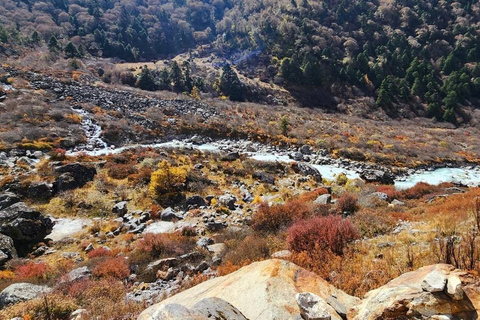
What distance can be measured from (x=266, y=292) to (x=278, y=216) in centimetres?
712

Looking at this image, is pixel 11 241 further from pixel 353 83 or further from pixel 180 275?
pixel 353 83

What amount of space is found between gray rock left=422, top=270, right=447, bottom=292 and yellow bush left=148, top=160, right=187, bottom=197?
1510 centimetres

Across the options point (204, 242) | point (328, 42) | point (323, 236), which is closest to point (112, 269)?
point (204, 242)

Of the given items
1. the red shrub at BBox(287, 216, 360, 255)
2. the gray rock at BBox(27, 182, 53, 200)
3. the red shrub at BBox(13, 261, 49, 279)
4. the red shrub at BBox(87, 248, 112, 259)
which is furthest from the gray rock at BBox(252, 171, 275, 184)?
the red shrub at BBox(13, 261, 49, 279)

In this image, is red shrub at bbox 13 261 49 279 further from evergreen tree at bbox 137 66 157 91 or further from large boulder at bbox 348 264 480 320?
evergreen tree at bbox 137 66 157 91

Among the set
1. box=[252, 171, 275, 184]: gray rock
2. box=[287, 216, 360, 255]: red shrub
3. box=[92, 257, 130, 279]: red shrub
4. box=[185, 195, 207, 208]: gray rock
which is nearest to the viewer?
box=[287, 216, 360, 255]: red shrub

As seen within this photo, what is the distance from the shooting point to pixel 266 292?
428 centimetres

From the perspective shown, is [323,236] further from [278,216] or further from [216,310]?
[216,310]

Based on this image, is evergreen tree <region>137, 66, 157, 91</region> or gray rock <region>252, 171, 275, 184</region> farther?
evergreen tree <region>137, 66, 157, 91</region>

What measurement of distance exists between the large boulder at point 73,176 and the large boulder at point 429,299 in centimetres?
1754

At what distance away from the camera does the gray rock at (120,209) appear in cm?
1474

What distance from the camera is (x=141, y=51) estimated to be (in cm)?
9612

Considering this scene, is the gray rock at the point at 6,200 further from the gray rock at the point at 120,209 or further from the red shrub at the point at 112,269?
the red shrub at the point at 112,269

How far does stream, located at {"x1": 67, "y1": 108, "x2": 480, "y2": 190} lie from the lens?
24062 millimetres
